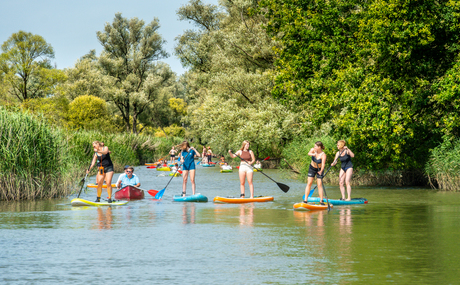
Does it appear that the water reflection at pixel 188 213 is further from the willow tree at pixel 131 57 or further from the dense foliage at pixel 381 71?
the willow tree at pixel 131 57

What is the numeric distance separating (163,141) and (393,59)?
39700 millimetres

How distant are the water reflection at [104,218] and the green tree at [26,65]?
44472 mm

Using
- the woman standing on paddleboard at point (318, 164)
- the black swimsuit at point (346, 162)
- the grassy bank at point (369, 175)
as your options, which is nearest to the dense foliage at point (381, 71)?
the grassy bank at point (369, 175)

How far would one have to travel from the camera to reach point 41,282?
7145 millimetres

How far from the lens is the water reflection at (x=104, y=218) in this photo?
1259cm

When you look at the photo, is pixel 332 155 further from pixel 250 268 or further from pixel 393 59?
pixel 250 268

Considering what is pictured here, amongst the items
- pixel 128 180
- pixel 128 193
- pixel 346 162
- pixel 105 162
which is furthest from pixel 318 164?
pixel 128 180

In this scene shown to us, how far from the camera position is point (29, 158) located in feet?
62.1

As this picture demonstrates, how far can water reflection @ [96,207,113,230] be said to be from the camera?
41.3 feet

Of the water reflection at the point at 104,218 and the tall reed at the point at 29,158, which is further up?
the tall reed at the point at 29,158

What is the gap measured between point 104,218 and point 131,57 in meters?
56.7

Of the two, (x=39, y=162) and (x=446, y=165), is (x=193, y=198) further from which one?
(x=446, y=165)

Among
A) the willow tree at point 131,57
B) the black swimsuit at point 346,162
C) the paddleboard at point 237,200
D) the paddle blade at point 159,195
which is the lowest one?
the paddleboard at point 237,200

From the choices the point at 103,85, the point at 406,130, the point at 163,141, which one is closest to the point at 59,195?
the point at 406,130
